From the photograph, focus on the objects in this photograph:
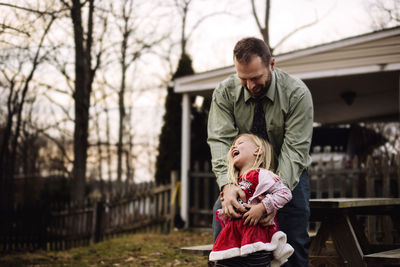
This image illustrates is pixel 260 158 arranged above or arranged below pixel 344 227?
above

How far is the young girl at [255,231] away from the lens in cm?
290

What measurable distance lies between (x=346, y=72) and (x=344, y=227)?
5086mm

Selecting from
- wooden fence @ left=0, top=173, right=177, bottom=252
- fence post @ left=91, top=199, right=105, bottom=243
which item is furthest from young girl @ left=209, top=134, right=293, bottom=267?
fence post @ left=91, top=199, right=105, bottom=243

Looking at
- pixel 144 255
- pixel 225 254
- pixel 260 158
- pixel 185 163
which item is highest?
pixel 185 163

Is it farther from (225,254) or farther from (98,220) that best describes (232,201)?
(98,220)

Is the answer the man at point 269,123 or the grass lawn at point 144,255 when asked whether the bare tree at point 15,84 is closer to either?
the grass lawn at point 144,255

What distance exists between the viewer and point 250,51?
3.05 meters

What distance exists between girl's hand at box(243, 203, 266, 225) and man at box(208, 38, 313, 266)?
0.05 meters

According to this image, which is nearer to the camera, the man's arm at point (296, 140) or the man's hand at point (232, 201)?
the man's hand at point (232, 201)

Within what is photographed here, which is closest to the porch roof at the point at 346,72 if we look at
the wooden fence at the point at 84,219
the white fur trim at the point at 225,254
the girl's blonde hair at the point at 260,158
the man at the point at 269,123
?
the wooden fence at the point at 84,219

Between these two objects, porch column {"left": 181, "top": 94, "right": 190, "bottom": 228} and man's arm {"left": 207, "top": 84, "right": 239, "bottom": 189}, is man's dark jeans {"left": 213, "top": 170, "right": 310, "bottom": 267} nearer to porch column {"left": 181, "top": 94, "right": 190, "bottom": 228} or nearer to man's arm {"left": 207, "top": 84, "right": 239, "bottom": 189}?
man's arm {"left": 207, "top": 84, "right": 239, "bottom": 189}

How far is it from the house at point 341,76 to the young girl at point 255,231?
237 inches

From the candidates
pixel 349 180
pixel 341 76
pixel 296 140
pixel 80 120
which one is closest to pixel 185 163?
pixel 349 180

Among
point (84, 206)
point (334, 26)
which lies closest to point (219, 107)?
point (84, 206)
